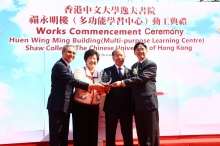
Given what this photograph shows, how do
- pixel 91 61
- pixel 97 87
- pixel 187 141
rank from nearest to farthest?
1. pixel 97 87
2. pixel 91 61
3. pixel 187 141

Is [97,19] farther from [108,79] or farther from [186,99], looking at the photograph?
[186,99]

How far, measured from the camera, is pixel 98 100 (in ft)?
9.44

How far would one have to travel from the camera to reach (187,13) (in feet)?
11.7

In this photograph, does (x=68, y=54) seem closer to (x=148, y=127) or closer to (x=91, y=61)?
(x=91, y=61)

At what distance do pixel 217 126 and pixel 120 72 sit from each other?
174 centimetres

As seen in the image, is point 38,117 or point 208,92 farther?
point 208,92

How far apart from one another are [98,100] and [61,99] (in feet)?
1.55

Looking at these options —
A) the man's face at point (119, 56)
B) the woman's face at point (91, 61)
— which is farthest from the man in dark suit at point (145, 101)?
the woman's face at point (91, 61)

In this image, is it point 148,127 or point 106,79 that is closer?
point 148,127

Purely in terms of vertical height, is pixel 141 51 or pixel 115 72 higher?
pixel 141 51

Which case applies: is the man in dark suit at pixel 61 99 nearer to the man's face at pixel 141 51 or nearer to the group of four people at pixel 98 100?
the group of four people at pixel 98 100

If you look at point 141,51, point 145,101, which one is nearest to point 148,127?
point 145,101

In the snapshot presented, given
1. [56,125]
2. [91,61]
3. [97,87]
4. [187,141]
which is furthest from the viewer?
[187,141]

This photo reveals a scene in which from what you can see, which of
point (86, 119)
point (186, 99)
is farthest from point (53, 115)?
point (186, 99)
